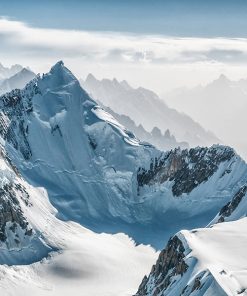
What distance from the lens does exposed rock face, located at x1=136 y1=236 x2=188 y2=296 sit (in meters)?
181

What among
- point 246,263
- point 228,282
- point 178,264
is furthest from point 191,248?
point 228,282

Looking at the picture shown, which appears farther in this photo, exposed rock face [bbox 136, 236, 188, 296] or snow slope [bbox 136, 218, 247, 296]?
exposed rock face [bbox 136, 236, 188, 296]

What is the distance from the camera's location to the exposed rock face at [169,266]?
180625 millimetres

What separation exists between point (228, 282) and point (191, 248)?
3014 cm

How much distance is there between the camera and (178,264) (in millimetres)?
182625

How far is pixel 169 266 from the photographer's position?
19038 cm

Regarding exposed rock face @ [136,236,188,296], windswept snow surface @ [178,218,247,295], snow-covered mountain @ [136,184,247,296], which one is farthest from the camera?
exposed rock face @ [136,236,188,296]

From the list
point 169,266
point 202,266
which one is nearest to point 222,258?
point 202,266

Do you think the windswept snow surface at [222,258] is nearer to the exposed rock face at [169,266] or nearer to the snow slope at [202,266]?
the snow slope at [202,266]

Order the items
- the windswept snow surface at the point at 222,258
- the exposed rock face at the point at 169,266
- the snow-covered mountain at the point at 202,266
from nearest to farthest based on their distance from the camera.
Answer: the windswept snow surface at the point at 222,258 → the snow-covered mountain at the point at 202,266 → the exposed rock face at the point at 169,266

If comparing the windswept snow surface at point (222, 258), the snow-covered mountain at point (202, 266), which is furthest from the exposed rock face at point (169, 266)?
the windswept snow surface at point (222, 258)

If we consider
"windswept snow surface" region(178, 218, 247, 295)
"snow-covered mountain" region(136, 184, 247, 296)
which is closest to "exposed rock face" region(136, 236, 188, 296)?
"snow-covered mountain" region(136, 184, 247, 296)

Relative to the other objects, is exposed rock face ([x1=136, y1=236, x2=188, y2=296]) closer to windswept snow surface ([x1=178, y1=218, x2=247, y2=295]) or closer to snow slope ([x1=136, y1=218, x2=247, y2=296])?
snow slope ([x1=136, y1=218, x2=247, y2=296])

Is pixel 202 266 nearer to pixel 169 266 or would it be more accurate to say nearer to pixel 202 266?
pixel 202 266
